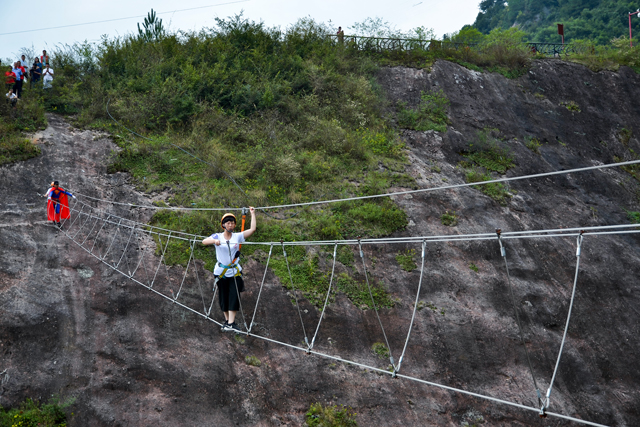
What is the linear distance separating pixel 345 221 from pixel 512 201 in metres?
→ 4.71

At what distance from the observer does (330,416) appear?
699 centimetres

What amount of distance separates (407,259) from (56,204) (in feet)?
22.5

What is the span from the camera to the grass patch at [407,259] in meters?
9.45

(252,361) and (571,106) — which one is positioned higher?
(571,106)

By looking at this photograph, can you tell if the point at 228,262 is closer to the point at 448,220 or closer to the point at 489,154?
the point at 448,220

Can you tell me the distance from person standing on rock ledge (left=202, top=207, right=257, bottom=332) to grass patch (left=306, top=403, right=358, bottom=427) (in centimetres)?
204

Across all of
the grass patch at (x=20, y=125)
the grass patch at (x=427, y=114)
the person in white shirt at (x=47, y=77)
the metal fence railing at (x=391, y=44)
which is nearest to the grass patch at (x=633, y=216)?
the grass patch at (x=427, y=114)

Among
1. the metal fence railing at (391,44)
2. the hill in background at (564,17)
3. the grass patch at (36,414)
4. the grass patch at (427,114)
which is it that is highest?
the hill in background at (564,17)

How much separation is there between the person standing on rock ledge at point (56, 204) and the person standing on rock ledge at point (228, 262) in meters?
4.51

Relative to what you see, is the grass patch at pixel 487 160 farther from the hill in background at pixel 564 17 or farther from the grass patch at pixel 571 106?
the hill in background at pixel 564 17

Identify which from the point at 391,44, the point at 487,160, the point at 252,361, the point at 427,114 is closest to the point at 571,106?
the point at 487,160

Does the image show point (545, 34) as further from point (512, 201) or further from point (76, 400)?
point (76, 400)

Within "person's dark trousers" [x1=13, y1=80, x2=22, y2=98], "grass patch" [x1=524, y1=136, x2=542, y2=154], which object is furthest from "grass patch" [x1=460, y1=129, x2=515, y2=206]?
"person's dark trousers" [x1=13, y1=80, x2=22, y2=98]

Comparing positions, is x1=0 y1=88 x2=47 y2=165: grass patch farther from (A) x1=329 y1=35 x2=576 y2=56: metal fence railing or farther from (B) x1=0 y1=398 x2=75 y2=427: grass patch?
(A) x1=329 y1=35 x2=576 y2=56: metal fence railing
